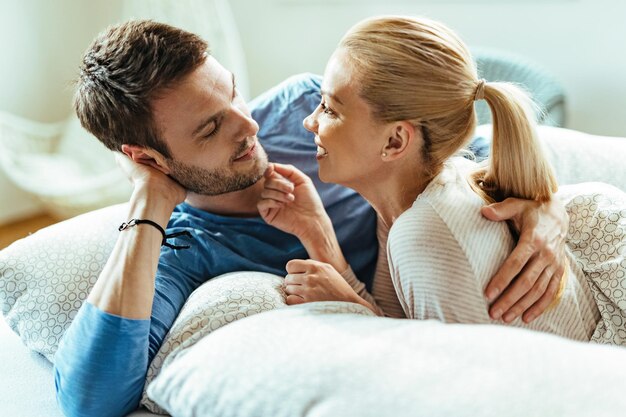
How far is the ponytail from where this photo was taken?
1219 millimetres

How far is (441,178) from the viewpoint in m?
1.28

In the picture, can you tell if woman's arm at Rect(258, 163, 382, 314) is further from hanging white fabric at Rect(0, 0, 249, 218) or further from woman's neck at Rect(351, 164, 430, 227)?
hanging white fabric at Rect(0, 0, 249, 218)

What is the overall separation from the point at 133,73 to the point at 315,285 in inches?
21.2

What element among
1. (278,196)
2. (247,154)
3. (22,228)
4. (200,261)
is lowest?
(22,228)

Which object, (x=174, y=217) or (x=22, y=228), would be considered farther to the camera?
(x=22, y=228)

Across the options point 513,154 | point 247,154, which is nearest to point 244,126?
point 247,154

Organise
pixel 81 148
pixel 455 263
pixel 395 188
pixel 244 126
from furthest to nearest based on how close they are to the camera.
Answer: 1. pixel 81 148
2. pixel 244 126
3. pixel 395 188
4. pixel 455 263

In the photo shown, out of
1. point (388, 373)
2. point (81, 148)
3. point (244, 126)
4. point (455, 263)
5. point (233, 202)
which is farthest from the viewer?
point (81, 148)

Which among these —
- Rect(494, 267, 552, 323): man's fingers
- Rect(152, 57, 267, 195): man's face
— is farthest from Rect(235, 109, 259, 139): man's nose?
Rect(494, 267, 552, 323): man's fingers

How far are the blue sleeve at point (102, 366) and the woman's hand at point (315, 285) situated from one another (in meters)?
0.28

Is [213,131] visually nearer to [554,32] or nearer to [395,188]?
[395,188]

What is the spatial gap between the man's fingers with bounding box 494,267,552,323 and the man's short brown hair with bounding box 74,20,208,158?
29.1 inches

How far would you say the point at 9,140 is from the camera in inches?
101

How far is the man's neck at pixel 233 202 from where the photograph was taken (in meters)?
1.58
